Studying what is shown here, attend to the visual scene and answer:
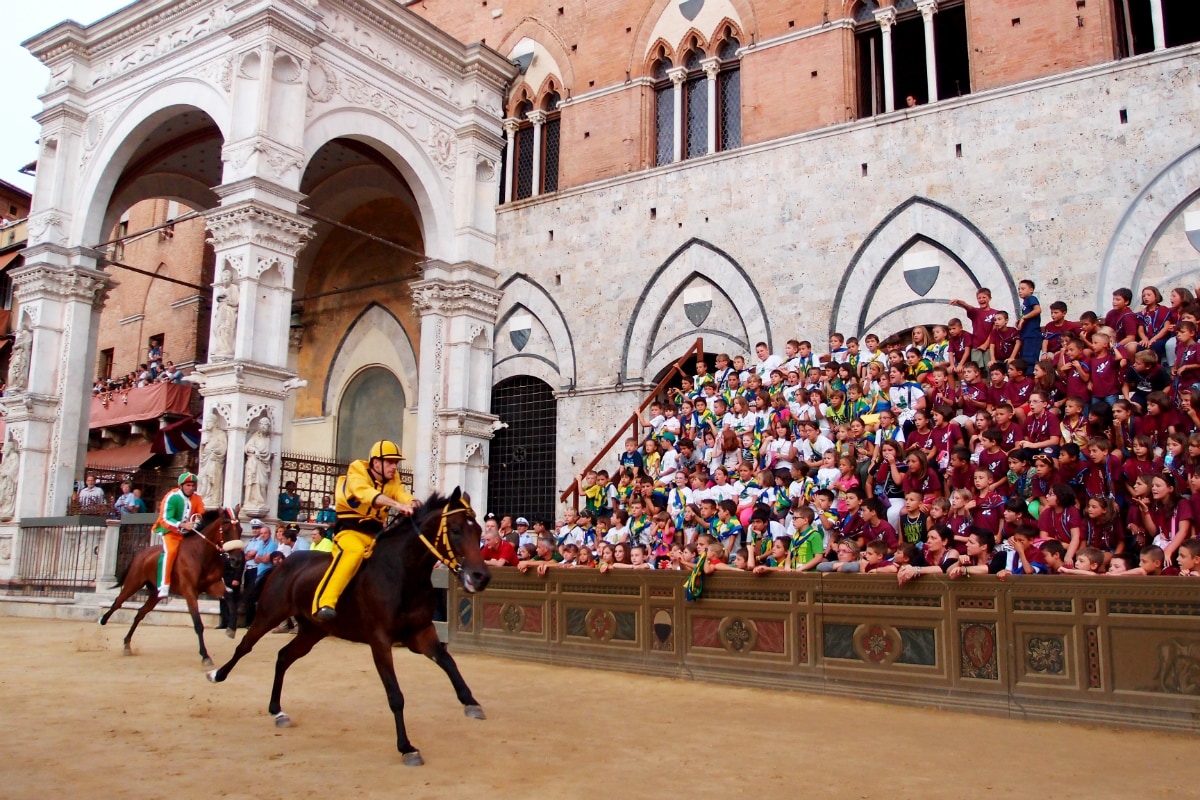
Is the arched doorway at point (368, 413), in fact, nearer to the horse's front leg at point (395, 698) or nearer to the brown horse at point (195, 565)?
the brown horse at point (195, 565)

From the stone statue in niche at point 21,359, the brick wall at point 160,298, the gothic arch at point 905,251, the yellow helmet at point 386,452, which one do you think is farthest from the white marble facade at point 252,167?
Result: the yellow helmet at point 386,452

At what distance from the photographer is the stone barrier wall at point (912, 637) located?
24.4ft

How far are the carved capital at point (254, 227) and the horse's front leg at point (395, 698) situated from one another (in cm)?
1184

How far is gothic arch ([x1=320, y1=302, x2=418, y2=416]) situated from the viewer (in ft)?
81.3

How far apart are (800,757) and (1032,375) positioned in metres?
7.07

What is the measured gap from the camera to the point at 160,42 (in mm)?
19438

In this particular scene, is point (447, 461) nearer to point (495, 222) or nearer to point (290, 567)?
point (495, 222)

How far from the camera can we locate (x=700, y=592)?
10141 mm

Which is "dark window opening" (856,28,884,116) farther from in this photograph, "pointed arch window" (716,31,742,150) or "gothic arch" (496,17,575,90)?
"gothic arch" (496,17,575,90)

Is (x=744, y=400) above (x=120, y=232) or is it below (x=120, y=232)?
below

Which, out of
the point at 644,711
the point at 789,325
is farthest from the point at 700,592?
the point at 789,325

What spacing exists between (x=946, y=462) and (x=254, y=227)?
12139mm

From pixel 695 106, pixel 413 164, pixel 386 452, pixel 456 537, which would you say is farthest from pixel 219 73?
pixel 456 537

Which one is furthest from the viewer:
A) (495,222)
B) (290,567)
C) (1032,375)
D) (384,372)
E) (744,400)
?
(384,372)
